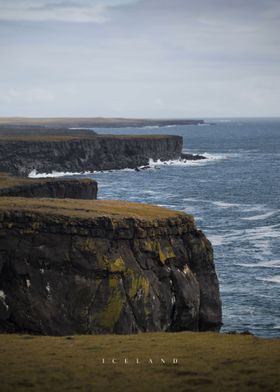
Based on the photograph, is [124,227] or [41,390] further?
[124,227]

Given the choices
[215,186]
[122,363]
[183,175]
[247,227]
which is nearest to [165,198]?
[215,186]

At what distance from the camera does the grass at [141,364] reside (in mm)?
35344

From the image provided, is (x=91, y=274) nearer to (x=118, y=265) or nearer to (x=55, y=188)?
(x=118, y=265)

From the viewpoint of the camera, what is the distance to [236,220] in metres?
110

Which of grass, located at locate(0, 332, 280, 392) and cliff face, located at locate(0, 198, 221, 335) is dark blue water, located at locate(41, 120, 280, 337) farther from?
grass, located at locate(0, 332, 280, 392)

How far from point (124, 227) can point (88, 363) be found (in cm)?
1773

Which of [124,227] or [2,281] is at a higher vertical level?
[124,227]

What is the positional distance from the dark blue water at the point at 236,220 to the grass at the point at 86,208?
1036 cm

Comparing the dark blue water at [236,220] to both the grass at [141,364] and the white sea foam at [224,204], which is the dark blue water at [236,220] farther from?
the grass at [141,364]

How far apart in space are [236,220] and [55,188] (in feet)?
85.5

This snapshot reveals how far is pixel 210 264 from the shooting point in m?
60.6

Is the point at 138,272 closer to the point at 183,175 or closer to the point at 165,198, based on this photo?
the point at 165,198

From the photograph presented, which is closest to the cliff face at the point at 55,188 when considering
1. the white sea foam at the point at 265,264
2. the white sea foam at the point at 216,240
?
the white sea foam at the point at 216,240

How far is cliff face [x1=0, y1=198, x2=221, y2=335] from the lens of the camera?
5341 centimetres
